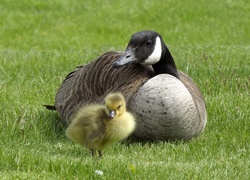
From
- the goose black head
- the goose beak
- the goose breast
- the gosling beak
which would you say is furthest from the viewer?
the goose black head

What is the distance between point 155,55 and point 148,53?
4.2 inches

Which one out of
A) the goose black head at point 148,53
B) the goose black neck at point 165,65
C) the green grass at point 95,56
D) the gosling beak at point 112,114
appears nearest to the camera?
the green grass at point 95,56

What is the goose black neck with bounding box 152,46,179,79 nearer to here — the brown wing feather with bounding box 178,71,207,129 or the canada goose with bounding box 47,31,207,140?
the canada goose with bounding box 47,31,207,140

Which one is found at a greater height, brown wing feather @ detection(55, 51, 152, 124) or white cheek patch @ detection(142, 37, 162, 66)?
white cheek patch @ detection(142, 37, 162, 66)

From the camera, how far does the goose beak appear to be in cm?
680

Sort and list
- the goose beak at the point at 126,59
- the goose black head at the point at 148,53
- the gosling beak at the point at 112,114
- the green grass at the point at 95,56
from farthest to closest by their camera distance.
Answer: the goose black head at the point at 148,53 → the goose beak at the point at 126,59 → the gosling beak at the point at 112,114 → the green grass at the point at 95,56

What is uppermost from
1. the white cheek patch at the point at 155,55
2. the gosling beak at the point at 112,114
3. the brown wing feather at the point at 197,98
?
the white cheek patch at the point at 155,55

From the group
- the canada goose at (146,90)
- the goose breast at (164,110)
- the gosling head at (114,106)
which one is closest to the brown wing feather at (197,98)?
the canada goose at (146,90)

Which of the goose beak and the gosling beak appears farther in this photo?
the goose beak

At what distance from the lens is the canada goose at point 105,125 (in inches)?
234

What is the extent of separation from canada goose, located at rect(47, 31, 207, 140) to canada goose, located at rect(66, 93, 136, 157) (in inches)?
22.0

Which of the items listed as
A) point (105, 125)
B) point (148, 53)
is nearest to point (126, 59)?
point (148, 53)

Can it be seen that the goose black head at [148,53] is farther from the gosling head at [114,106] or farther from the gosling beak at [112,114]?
the gosling beak at [112,114]

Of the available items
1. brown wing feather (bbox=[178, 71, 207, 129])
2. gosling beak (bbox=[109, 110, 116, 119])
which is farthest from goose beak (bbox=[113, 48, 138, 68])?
gosling beak (bbox=[109, 110, 116, 119])
